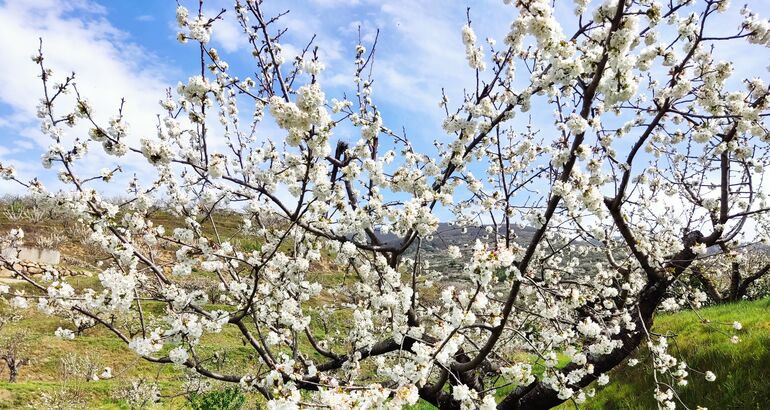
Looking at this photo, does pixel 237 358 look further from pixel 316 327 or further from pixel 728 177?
pixel 728 177

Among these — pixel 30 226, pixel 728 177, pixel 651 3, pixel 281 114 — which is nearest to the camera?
pixel 281 114

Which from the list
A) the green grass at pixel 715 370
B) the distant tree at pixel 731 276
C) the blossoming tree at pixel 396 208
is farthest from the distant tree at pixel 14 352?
the distant tree at pixel 731 276

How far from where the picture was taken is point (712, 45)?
522 cm

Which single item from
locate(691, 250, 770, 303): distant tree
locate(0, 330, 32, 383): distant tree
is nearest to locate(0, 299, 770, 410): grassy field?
locate(0, 330, 32, 383): distant tree

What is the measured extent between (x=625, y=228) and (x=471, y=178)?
226 centimetres

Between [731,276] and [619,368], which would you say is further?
[731,276]

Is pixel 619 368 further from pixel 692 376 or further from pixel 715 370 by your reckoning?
pixel 715 370

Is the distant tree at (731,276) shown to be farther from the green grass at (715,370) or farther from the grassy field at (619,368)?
the green grass at (715,370)

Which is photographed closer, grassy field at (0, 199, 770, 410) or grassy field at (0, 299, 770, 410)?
grassy field at (0, 299, 770, 410)

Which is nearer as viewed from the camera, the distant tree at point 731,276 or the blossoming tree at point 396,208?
the blossoming tree at point 396,208

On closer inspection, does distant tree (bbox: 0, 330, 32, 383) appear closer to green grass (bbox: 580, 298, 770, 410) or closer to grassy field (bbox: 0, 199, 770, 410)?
grassy field (bbox: 0, 199, 770, 410)

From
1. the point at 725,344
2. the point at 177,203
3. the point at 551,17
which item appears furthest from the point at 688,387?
the point at 177,203

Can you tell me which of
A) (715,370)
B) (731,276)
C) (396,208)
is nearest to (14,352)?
(396,208)

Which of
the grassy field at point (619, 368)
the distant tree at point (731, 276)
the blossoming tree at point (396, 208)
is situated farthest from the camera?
the distant tree at point (731, 276)
